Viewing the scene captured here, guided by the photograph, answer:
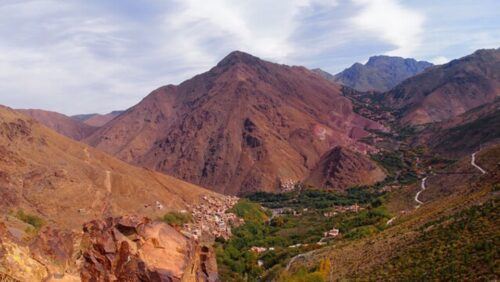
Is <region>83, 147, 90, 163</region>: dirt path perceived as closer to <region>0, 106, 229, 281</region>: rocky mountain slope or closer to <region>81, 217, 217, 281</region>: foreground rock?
<region>0, 106, 229, 281</region>: rocky mountain slope

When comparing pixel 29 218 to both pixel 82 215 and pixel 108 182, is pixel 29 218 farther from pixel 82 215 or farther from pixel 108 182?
pixel 108 182

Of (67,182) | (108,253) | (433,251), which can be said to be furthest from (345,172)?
(108,253)

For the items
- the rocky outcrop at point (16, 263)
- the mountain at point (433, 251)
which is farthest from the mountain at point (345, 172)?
the rocky outcrop at point (16, 263)

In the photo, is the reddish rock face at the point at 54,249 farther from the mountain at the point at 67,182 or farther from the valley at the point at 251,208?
A: the mountain at the point at 67,182

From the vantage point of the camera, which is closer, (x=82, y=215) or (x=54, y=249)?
(x=54, y=249)

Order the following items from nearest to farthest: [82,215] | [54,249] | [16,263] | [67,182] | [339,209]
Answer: [16,263]
[54,249]
[82,215]
[67,182]
[339,209]

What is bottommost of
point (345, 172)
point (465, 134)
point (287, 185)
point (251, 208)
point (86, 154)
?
point (287, 185)
